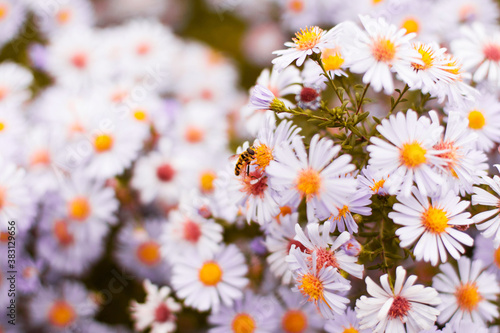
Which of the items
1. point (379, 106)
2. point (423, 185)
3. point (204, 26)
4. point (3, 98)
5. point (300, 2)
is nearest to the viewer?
point (423, 185)

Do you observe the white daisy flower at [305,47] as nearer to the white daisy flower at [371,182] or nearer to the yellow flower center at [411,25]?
the white daisy flower at [371,182]

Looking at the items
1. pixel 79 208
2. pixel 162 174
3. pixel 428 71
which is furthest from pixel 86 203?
pixel 428 71

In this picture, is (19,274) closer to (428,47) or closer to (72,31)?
(72,31)

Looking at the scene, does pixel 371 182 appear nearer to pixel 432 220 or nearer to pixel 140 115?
pixel 432 220

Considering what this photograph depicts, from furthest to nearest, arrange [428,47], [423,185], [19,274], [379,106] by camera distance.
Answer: [379,106] → [19,274] → [428,47] → [423,185]

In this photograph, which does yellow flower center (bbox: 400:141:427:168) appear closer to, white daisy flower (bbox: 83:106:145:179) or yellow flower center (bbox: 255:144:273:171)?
yellow flower center (bbox: 255:144:273:171)

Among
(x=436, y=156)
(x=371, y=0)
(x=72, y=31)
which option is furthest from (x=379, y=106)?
(x=72, y=31)
